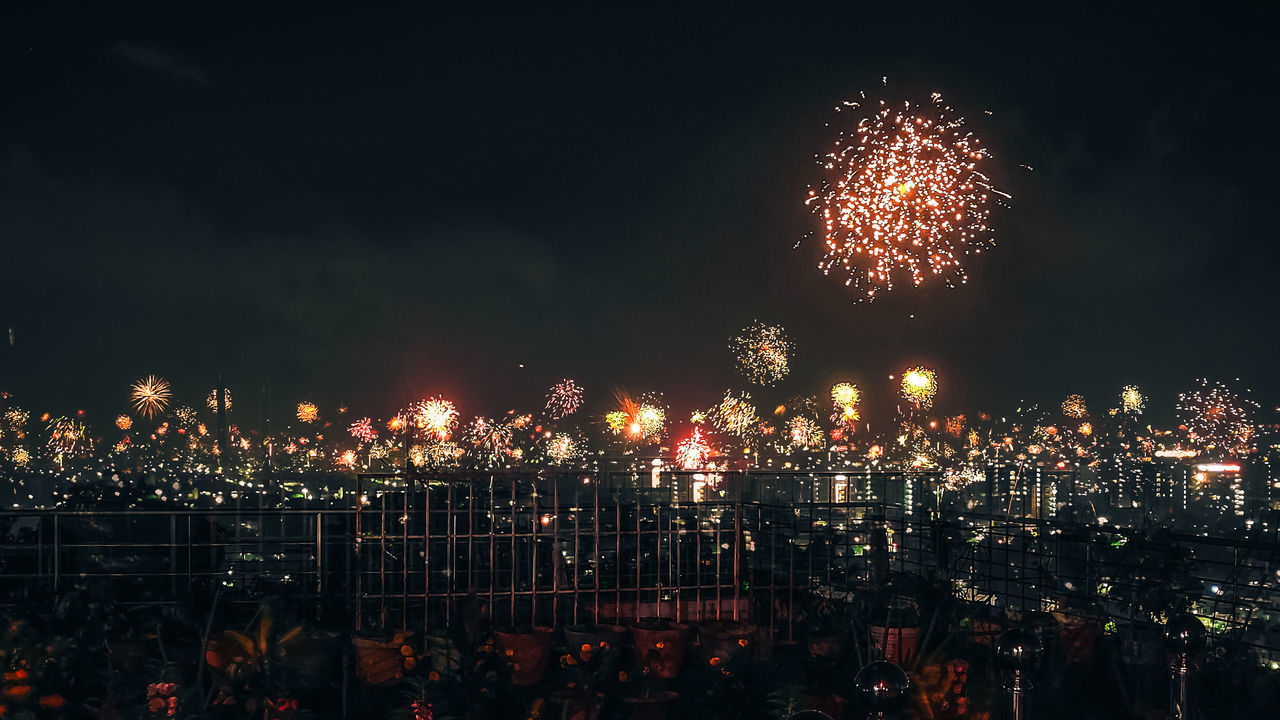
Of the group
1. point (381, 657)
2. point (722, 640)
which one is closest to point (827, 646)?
point (722, 640)

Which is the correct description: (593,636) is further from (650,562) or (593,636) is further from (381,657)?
(650,562)

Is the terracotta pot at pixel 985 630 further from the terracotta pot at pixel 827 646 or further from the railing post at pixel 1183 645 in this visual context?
the railing post at pixel 1183 645

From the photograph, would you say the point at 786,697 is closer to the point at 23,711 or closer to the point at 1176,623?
the point at 1176,623

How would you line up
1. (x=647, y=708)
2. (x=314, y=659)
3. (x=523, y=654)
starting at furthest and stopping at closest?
1. (x=523, y=654)
2. (x=314, y=659)
3. (x=647, y=708)

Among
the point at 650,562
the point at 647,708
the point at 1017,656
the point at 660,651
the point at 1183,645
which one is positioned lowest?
the point at 647,708

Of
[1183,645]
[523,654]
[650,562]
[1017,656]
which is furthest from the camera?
[650,562]

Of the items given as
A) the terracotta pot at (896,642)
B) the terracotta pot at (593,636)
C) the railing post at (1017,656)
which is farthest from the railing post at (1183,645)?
the terracotta pot at (593,636)

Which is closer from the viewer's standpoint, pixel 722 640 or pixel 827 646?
pixel 827 646
